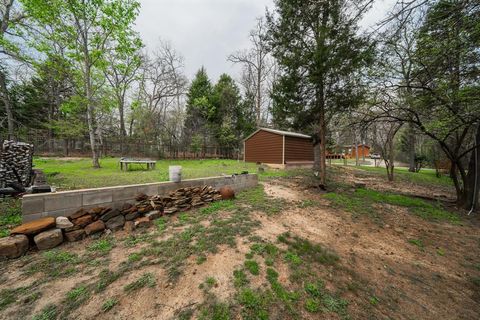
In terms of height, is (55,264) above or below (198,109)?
below

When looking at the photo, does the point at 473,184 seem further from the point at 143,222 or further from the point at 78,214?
the point at 78,214

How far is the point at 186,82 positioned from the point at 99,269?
2093 cm

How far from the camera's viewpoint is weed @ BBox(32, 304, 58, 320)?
158cm

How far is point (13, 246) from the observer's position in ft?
7.68

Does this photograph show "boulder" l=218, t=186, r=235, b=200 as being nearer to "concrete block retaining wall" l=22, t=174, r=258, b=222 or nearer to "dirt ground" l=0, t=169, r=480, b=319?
"concrete block retaining wall" l=22, t=174, r=258, b=222

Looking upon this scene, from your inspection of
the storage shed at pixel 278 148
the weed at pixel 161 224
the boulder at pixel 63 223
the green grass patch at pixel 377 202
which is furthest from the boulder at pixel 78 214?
the storage shed at pixel 278 148

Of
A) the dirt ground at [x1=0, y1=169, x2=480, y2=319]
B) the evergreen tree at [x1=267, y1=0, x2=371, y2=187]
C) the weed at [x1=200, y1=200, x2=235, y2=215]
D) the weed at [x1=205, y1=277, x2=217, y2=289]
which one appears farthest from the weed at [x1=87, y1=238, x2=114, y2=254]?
the evergreen tree at [x1=267, y1=0, x2=371, y2=187]

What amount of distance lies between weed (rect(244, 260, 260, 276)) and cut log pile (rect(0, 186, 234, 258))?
2148 mm

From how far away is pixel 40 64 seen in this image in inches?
277

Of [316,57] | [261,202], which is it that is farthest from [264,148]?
[261,202]

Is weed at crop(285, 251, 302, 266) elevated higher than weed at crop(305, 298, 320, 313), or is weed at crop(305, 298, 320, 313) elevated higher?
weed at crop(285, 251, 302, 266)

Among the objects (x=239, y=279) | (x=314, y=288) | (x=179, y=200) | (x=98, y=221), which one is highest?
(x=179, y=200)

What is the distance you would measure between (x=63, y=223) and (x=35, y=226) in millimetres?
296

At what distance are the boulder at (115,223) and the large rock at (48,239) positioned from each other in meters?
0.63
